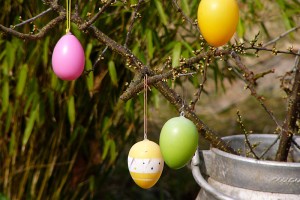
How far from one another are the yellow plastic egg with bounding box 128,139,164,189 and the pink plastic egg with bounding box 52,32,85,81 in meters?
0.21

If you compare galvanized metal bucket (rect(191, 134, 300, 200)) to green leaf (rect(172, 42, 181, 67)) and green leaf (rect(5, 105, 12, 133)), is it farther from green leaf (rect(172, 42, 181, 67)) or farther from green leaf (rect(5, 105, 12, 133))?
green leaf (rect(5, 105, 12, 133))

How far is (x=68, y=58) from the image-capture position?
126 centimetres

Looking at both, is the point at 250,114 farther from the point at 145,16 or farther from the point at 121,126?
the point at 145,16

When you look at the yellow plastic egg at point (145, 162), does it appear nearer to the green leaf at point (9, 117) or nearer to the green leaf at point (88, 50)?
the green leaf at point (88, 50)

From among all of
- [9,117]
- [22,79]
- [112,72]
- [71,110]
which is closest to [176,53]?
[112,72]

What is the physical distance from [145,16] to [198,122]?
0.62 m

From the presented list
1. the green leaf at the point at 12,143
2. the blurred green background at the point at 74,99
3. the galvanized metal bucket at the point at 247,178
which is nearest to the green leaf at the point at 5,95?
the blurred green background at the point at 74,99

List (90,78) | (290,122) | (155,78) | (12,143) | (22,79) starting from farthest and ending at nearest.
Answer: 1. (12,143)
2. (22,79)
3. (90,78)
4. (290,122)
5. (155,78)

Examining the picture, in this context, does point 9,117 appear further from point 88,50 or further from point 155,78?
point 155,78

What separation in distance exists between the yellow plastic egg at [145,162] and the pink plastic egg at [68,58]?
208 mm

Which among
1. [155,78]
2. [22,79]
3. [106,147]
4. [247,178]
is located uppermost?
[155,78]

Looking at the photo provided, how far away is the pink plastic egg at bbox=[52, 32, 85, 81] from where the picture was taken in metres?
1.27

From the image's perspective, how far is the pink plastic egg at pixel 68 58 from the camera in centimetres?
127

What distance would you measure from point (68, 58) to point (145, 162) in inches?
10.5
